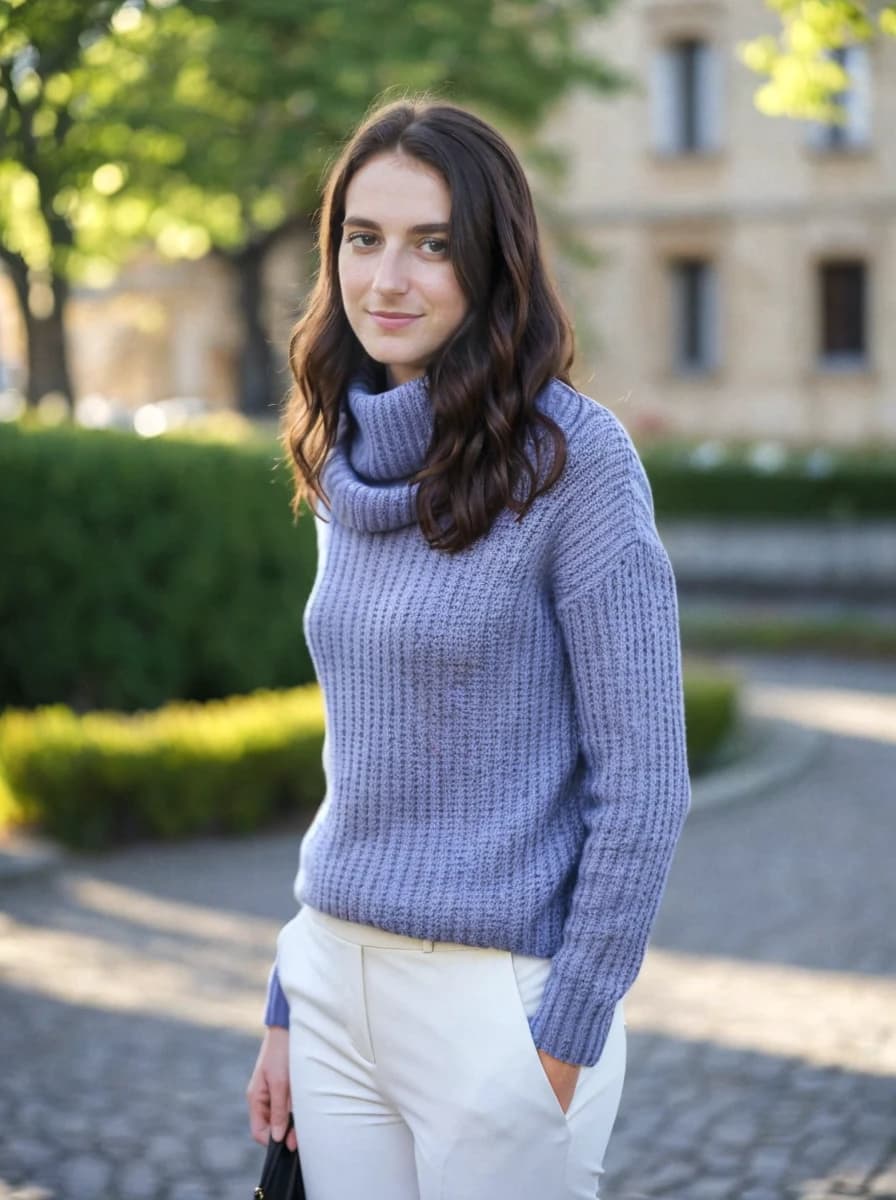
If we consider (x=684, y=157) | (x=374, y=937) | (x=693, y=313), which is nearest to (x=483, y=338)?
(x=374, y=937)

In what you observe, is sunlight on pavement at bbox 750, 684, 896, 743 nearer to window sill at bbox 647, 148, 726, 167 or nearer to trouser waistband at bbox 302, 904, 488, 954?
trouser waistband at bbox 302, 904, 488, 954

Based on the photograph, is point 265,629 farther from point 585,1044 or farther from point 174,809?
point 585,1044

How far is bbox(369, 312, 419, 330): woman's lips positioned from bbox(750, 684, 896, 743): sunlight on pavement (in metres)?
8.87

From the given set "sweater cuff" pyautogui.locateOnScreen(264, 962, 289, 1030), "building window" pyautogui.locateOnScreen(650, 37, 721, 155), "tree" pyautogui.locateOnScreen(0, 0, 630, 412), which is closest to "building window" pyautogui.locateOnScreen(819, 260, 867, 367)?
"building window" pyautogui.locateOnScreen(650, 37, 721, 155)

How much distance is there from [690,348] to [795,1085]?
27628 mm

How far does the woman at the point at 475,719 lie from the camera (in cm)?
207

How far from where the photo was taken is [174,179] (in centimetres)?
1455

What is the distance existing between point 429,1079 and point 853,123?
29.5 metres

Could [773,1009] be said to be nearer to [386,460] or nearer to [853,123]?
[386,460]

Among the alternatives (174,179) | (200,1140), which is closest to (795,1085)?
(200,1140)

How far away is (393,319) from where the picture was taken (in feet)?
7.25

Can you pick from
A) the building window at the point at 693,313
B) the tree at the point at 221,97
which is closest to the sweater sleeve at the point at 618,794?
the tree at the point at 221,97

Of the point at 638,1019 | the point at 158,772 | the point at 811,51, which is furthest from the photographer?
the point at 158,772

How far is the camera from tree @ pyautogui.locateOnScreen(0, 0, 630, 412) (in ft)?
27.0
